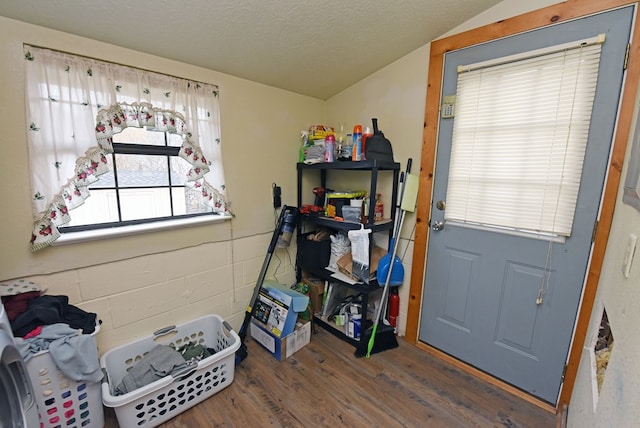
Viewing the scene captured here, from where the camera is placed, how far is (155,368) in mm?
1500

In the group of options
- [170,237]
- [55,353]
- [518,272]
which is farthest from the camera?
[170,237]

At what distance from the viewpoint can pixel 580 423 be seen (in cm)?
109

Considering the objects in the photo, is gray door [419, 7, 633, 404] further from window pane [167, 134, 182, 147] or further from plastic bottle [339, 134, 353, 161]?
window pane [167, 134, 182, 147]

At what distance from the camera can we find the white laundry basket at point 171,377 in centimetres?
132

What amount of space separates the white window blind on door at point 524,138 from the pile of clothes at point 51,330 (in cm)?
215

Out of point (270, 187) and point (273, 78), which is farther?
point (270, 187)

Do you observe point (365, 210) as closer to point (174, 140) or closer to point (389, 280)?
point (389, 280)

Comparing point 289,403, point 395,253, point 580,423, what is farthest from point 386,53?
point 289,403

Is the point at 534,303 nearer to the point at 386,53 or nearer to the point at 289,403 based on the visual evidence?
the point at 289,403

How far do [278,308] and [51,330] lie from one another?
119 cm

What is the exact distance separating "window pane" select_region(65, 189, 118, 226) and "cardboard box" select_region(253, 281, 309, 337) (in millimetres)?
1110

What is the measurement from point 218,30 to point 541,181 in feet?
6.39

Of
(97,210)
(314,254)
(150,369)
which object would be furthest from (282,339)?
(97,210)

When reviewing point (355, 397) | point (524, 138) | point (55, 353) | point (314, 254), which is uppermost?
point (524, 138)
